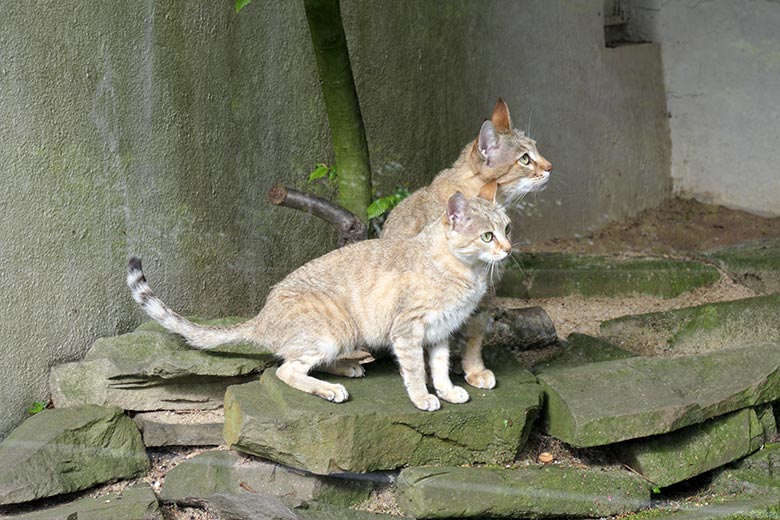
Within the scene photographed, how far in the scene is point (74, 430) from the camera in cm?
498

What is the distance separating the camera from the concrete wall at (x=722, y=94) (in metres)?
9.48

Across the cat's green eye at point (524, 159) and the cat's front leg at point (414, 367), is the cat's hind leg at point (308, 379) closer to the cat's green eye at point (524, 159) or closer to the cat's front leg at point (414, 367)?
the cat's front leg at point (414, 367)

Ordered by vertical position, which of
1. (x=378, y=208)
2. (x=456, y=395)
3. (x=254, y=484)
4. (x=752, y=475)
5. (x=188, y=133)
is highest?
(x=188, y=133)

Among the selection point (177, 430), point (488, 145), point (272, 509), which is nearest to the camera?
point (272, 509)

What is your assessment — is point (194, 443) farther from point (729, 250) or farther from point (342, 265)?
point (729, 250)

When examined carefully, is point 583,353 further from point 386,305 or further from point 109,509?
point 109,509

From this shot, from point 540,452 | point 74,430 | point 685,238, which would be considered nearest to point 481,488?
point 540,452

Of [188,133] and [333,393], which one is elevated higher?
[188,133]

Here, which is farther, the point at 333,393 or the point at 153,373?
the point at 153,373

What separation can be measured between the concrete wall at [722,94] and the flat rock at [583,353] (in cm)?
430

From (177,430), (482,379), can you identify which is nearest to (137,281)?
(177,430)

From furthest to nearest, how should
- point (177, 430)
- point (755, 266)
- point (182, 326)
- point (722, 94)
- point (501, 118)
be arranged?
point (722, 94)
point (755, 266)
point (501, 118)
point (177, 430)
point (182, 326)

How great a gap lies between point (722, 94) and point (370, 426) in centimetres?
661

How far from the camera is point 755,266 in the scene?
299 inches
